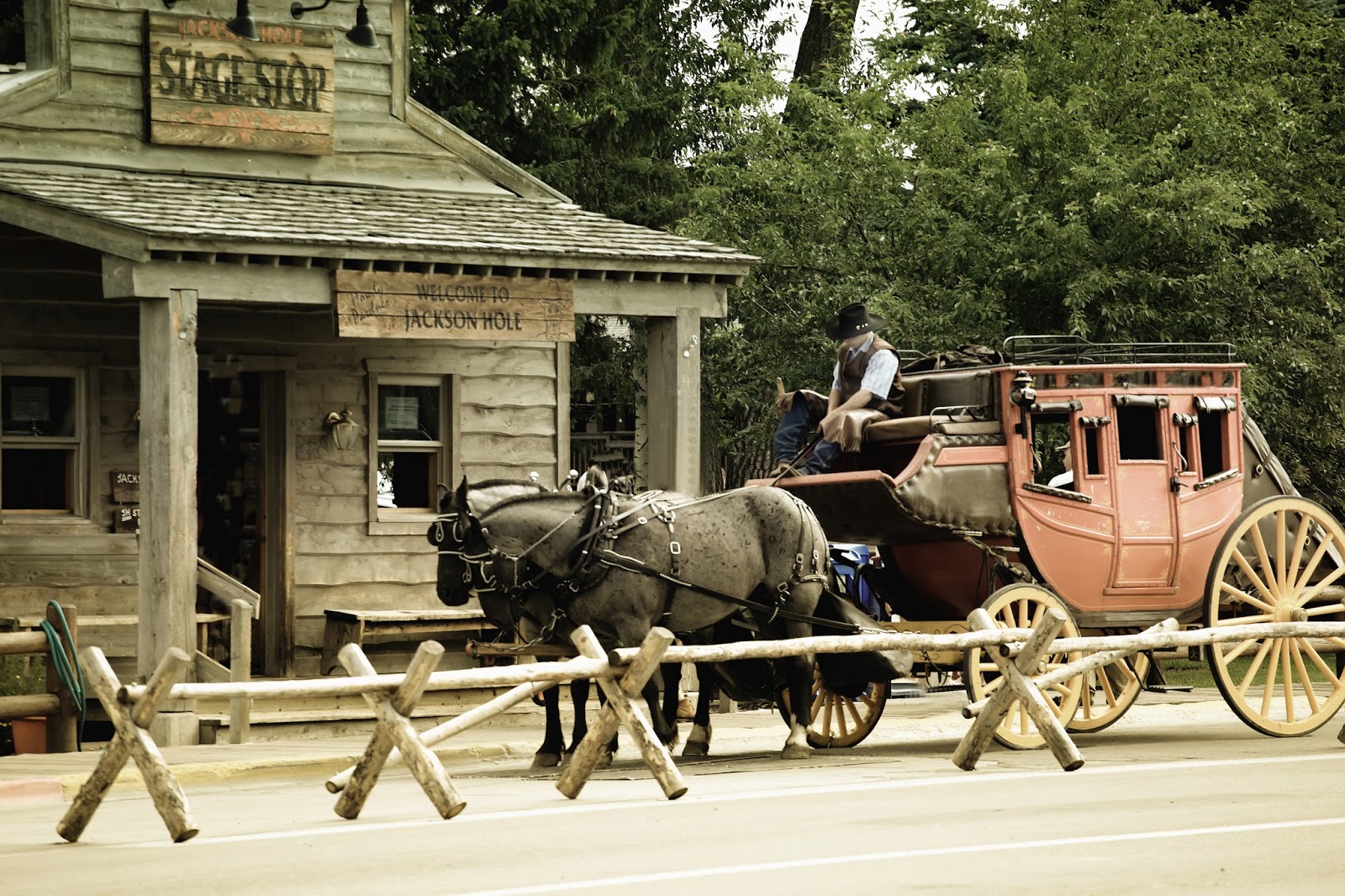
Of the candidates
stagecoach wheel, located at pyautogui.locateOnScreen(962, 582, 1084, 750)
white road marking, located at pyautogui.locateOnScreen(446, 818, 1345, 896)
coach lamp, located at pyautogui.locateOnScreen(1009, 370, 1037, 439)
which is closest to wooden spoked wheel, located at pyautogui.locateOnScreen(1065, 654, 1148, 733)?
stagecoach wheel, located at pyautogui.locateOnScreen(962, 582, 1084, 750)

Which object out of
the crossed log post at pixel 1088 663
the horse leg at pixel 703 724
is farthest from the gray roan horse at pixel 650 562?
the crossed log post at pixel 1088 663

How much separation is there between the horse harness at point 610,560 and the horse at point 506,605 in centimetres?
12

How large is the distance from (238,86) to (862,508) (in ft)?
22.8

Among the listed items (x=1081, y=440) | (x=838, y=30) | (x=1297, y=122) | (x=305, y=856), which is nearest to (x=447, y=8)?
(x=838, y=30)

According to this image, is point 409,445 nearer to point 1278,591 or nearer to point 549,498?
point 549,498

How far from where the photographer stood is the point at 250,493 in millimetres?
18469

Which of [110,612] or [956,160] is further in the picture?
[956,160]

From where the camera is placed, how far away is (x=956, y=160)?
74.4 feet

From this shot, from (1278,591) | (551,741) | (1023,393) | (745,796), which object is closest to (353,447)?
(551,741)

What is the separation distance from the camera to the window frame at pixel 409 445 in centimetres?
1823

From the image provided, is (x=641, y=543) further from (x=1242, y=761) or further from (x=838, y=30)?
(x=838, y=30)

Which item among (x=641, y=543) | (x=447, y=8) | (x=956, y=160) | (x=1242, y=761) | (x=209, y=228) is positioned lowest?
(x=1242, y=761)

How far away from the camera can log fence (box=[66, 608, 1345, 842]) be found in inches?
377

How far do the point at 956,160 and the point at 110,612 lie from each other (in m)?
10.7
